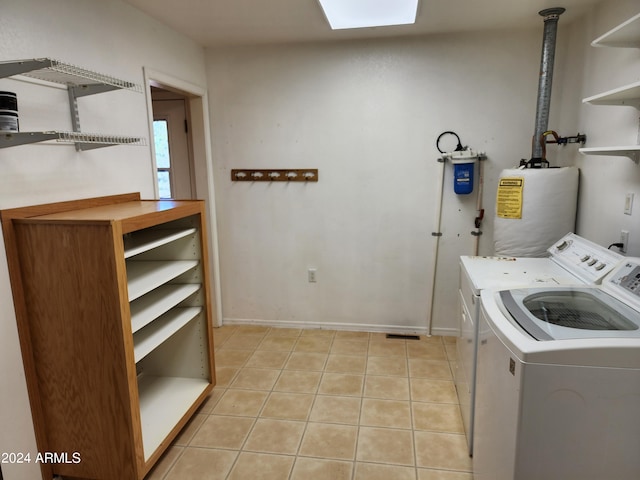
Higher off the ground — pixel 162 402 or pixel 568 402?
pixel 568 402

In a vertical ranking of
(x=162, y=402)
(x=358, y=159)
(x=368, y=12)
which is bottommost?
(x=162, y=402)

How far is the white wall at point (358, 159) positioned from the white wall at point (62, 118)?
0.96 meters

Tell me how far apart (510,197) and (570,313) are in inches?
43.7

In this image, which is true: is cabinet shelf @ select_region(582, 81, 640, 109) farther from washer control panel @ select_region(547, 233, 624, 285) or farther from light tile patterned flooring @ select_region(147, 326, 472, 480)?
light tile patterned flooring @ select_region(147, 326, 472, 480)

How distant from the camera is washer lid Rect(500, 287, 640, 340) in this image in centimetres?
134

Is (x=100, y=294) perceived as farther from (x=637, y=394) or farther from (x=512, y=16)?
(x=512, y=16)

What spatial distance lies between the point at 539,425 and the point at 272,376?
1959 mm

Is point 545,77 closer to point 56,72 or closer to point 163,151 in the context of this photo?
point 56,72

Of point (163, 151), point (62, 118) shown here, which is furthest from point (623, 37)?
point (163, 151)

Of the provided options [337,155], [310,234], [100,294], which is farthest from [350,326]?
[100,294]

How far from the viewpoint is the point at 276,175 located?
11.4 feet

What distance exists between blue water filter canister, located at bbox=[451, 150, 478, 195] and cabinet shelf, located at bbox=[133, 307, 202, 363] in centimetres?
211

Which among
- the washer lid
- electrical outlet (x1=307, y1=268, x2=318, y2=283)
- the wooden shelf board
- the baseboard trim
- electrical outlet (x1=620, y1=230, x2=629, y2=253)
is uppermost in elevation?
electrical outlet (x1=620, y1=230, x2=629, y2=253)

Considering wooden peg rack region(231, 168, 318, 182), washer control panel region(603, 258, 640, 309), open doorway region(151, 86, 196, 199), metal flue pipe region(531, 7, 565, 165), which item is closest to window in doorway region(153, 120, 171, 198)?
open doorway region(151, 86, 196, 199)
